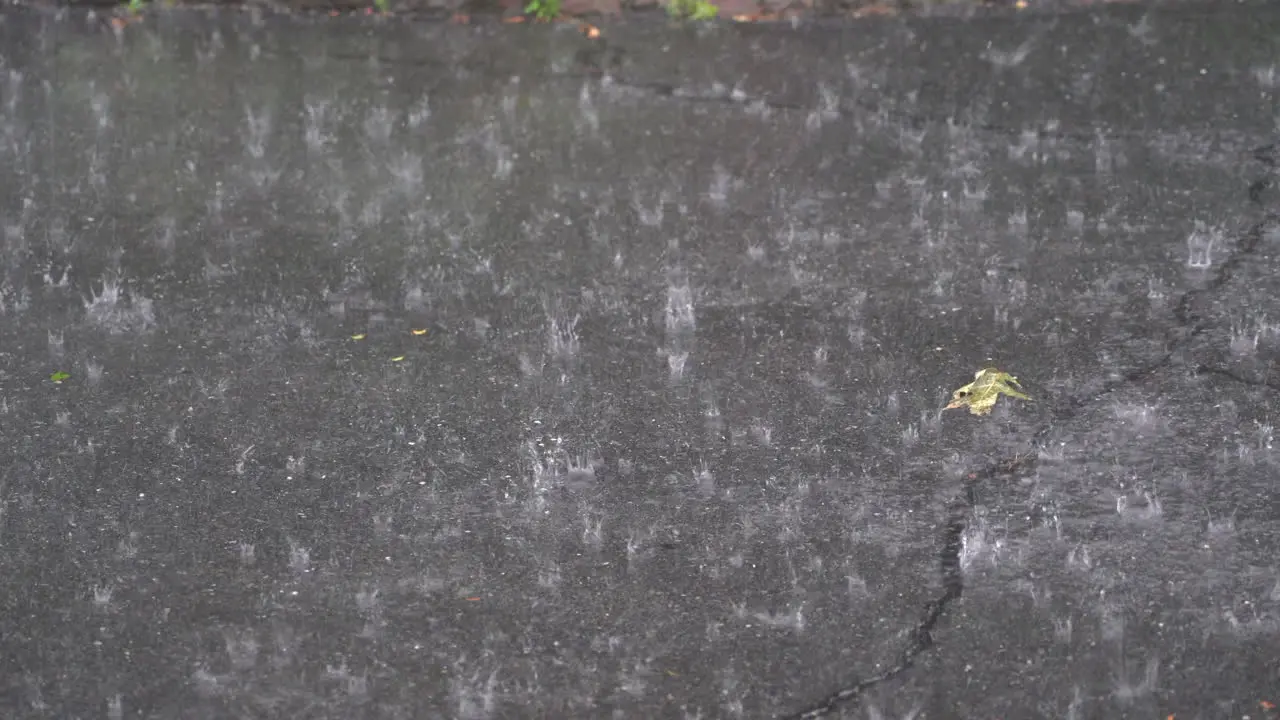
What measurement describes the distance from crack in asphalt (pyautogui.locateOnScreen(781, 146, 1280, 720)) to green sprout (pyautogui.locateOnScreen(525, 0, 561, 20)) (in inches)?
151

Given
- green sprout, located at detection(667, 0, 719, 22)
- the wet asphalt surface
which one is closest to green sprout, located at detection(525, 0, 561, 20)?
the wet asphalt surface

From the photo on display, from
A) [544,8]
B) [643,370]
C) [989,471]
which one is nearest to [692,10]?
[544,8]

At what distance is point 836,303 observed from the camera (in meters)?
5.40

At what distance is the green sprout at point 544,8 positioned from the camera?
26.2 feet

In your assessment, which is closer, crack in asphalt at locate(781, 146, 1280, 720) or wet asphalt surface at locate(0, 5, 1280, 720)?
crack in asphalt at locate(781, 146, 1280, 720)

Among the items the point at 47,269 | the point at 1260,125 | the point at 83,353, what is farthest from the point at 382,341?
the point at 1260,125

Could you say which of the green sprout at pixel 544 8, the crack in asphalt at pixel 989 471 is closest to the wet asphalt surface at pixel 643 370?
the crack in asphalt at pixel 989 471

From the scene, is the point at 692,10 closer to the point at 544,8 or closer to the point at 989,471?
the point at 544,8

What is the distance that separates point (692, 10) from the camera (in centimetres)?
796

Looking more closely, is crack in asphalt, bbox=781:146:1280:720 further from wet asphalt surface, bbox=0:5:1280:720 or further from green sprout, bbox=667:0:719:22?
green sprout, bbox=667:0:719:22

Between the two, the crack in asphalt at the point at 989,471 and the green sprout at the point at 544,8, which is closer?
the crack in asphalt at the point at 989,471

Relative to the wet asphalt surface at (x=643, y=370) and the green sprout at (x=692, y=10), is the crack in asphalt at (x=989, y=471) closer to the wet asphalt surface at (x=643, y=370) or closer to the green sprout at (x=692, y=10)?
the wet asphalt surface at (x=643, y=370)

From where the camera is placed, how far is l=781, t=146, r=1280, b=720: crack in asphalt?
11.7 ft

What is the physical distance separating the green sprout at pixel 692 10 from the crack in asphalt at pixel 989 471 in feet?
10.3
